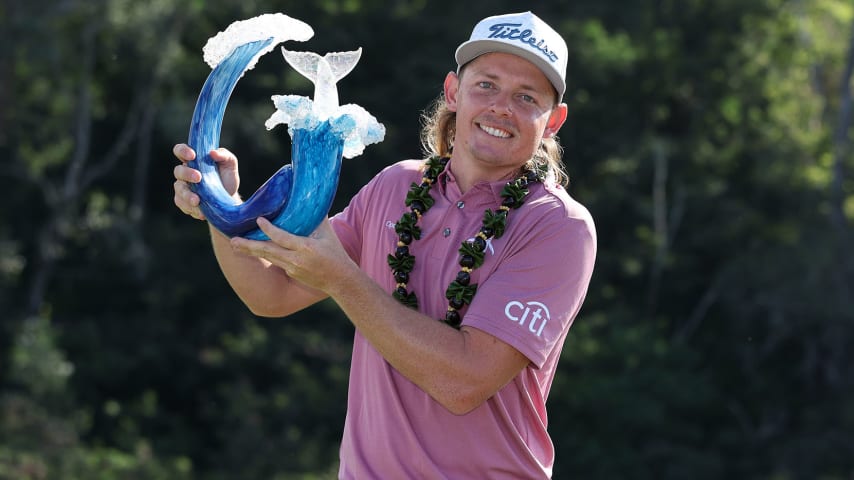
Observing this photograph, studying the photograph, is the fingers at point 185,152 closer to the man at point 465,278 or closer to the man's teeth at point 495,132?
the man at point 465,278

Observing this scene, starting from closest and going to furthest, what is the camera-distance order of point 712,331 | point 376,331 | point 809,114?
1. point 376,331
2. point 712,331
3. point 809,114

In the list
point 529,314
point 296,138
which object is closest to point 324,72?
point 296,138

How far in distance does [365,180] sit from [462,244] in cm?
1491

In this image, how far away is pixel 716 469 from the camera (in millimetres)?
16453

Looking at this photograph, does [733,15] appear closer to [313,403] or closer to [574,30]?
[574,30]

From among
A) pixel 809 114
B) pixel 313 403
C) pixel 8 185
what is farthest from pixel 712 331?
pixel 8 185

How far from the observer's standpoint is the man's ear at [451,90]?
340cm

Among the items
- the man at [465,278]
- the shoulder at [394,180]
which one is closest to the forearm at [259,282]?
the man at [465,278]

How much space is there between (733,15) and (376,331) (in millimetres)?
18016

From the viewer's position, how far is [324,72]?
2943mm

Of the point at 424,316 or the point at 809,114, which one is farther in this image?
the point at 809,114

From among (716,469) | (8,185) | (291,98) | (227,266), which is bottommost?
(716,469)

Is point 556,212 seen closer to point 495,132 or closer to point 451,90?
point 495,132

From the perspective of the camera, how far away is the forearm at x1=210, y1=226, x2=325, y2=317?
326cm
